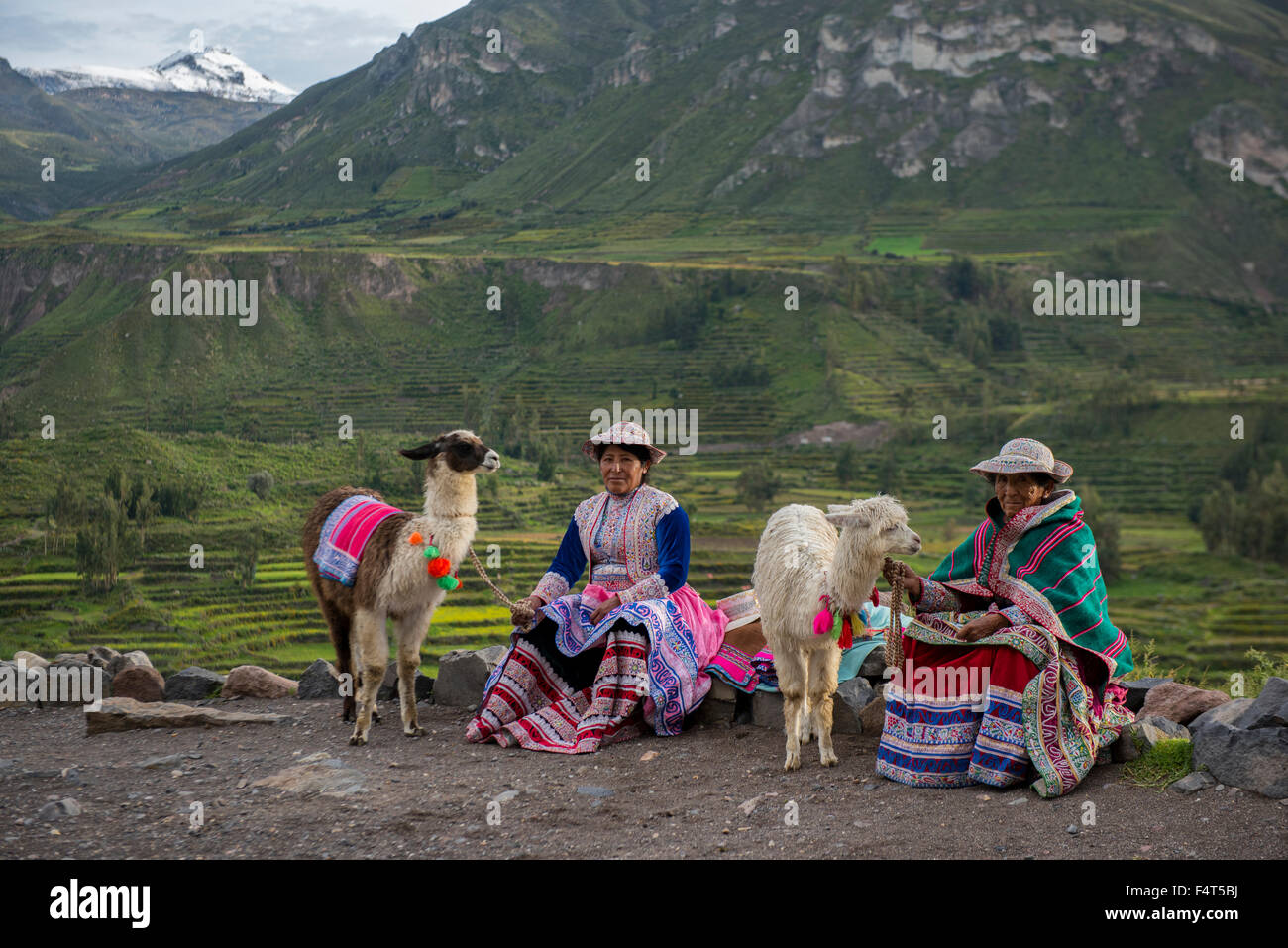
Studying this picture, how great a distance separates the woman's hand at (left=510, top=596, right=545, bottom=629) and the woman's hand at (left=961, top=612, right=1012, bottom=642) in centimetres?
226

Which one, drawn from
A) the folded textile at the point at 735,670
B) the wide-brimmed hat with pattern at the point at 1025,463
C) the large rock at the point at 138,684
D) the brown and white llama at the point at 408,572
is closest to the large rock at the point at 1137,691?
the wide-brimmed hat with pattern at the point at 1025,463

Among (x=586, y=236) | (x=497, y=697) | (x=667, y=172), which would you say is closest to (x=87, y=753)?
(x=497, y=697)

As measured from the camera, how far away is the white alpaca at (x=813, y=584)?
5.19 m

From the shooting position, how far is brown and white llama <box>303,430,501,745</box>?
631 centimetres

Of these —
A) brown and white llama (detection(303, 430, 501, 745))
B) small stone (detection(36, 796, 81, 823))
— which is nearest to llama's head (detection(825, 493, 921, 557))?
brown and white llama (detection(303, 430, 501, 745))

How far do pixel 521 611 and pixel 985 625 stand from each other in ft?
7.75

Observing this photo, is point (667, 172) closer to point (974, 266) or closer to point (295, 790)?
point (974, 266)

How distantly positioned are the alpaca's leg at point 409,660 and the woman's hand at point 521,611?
2.14 feet

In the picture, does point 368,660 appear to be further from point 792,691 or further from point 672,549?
point 792,691

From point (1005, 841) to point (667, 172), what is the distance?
130797 mm

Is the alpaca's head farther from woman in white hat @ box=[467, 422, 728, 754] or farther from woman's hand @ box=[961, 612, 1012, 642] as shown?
woman's hand @ box=[961, 612, 1012, 642]

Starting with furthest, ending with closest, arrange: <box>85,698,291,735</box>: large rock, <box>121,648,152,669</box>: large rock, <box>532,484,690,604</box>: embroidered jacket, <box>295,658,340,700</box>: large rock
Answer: <box>121,648,152,669</box>: large rock, <box>295,658,340,700</box>: large rock, <box>85,698,291,735</box>: large rock, <box>532,484,690,604</box>: embroidered jacket

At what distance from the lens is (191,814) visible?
4.94m

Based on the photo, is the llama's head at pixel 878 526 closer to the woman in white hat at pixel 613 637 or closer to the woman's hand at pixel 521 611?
the woman in white hat at pixel 613 637
